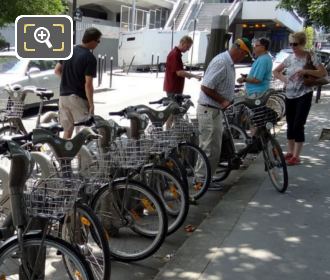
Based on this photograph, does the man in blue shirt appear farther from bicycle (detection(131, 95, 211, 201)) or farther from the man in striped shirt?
bicycle (detection(131, 95, 211, 201))

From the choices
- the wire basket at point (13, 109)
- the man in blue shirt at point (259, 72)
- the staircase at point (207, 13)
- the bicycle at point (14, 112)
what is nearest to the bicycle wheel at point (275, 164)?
the man in blue shirt at point (259, 72)

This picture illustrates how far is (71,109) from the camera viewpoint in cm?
652

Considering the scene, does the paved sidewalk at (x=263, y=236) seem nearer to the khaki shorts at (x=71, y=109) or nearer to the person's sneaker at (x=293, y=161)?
the person's sneaker at (x=293, y=161)

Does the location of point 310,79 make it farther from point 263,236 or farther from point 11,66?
point 11,66

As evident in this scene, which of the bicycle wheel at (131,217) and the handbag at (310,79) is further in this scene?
the handbag at (310,79)

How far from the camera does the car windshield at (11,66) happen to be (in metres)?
12.7

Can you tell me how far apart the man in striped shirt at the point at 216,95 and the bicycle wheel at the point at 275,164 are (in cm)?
57

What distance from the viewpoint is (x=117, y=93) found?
18469 mm

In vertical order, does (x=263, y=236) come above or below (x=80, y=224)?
below

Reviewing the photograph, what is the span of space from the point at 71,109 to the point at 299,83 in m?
3.06

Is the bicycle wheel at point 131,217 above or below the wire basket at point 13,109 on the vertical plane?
below

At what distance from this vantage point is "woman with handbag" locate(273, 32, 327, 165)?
710 centimetres

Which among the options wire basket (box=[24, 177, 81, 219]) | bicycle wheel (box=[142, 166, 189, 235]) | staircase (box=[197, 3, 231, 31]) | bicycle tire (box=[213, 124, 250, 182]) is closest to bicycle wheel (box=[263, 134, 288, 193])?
bicycle tire (box=[213, 124, 250, 182])

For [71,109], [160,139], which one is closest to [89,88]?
[71,109]
